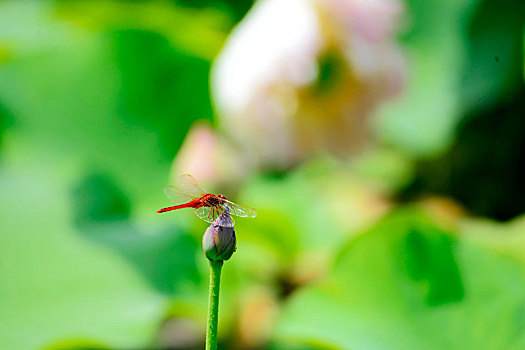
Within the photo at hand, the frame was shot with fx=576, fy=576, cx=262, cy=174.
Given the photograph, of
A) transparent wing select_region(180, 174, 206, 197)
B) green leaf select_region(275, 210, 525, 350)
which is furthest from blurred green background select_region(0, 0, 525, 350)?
transparent wing select_region(180, 174, 206, 197)

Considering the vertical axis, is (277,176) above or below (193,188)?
above

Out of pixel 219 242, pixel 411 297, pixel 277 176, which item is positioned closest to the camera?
pixel 219 242

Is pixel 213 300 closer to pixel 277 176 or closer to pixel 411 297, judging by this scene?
pixel 411 297

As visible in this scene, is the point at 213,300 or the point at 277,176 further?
the point at 277,176

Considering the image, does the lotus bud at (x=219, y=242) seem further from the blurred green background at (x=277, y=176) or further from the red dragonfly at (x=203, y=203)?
the blurred green background at (x=277, y=176)

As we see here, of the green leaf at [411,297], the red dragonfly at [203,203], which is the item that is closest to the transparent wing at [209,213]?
the red dragonfly at [203,203]

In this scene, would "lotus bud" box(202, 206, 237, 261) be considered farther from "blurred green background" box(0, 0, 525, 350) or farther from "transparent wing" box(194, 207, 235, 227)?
"blurred green background" box(0, 0, 525, 350)

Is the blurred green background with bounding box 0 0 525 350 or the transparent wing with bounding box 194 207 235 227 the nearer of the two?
the transparent wing with bounding box 194 207 235 227

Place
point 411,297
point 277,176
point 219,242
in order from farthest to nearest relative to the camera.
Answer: point 277,176
point 411,297
point 219,242

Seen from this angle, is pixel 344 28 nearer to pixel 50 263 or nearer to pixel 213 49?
pixel 213 49

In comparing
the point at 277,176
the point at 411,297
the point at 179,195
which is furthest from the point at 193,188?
the point at 277,176
